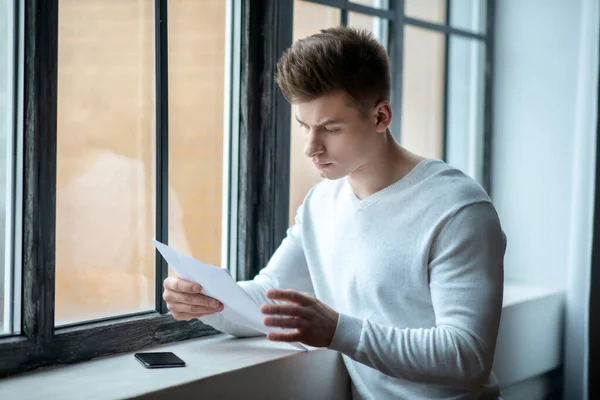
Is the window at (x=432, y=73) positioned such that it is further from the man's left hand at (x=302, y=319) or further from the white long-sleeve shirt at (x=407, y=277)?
the man's left hand at (x=302, y=319)

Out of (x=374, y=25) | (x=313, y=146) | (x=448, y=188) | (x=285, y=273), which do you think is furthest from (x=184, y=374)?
(x=374, y=25)

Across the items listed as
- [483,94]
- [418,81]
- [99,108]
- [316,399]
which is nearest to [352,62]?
[99,108]

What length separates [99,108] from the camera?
60.1 inches

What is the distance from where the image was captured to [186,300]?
4.70ft

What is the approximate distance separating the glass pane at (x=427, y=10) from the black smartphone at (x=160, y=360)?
157cm

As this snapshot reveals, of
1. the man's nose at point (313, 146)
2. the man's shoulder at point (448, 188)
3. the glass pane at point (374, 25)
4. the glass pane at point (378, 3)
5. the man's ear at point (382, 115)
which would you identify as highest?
the glass pane at point (378, 3)

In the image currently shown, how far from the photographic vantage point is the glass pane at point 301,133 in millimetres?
1976

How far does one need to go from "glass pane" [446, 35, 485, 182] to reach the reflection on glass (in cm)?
186

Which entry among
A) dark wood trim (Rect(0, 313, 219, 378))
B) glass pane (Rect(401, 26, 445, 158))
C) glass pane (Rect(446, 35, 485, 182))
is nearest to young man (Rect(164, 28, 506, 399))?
dark wood trim (Rect(0, 313, 219, 378))

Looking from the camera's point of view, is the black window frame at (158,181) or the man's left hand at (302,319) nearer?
the man's left hand at (302,319)

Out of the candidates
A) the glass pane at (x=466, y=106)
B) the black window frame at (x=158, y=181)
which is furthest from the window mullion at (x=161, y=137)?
the glass pane at (x=466, y=106)

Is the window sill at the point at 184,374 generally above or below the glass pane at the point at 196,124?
below

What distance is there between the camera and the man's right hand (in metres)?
1.41

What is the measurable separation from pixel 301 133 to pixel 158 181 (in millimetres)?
518
